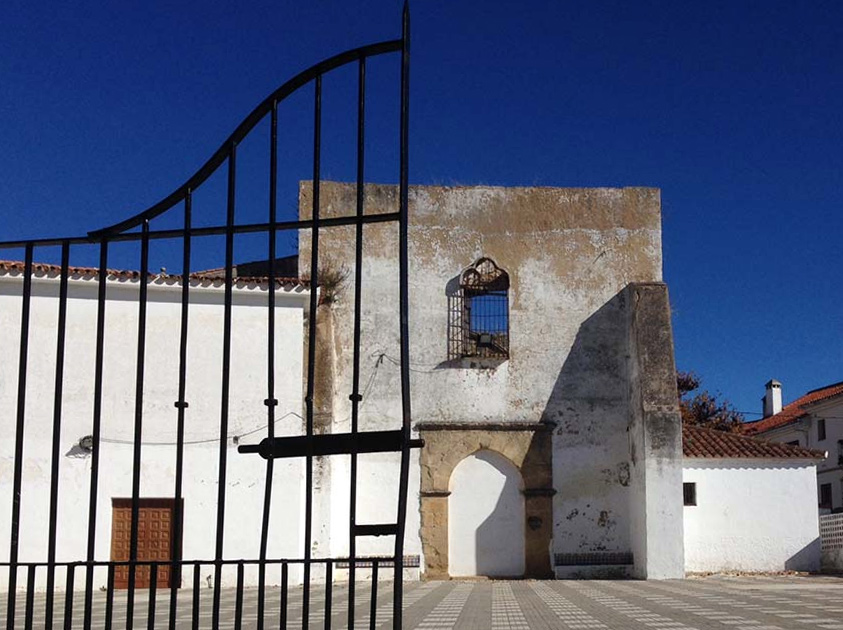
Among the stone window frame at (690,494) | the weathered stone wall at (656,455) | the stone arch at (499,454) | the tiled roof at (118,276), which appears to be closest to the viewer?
the tiled roof at (118,276)

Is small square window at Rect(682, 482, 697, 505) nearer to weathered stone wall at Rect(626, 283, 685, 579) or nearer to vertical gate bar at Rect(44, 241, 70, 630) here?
weathered stone wall at Rect(626, 283, 685, 579)

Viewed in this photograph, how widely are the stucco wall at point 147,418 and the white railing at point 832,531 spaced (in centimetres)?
980

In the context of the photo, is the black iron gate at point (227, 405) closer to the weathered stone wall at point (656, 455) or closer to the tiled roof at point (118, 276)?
the tiled roof at point (118, 276)

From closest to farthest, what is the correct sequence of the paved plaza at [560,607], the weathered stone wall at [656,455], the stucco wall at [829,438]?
the paved plaza at [560,607] < the weathered stone wall at [656,455] < the stucco wall at [829,438]

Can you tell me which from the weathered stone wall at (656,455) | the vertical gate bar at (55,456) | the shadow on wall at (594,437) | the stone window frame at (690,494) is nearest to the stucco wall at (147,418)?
the shadow on wall at (594,437)

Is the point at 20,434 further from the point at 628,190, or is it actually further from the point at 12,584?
the point at 628,190

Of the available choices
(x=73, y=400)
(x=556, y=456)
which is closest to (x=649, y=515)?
(x=556, y=456)

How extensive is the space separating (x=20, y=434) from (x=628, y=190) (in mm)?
16586

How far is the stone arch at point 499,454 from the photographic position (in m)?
18.4

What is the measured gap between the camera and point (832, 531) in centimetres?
2022

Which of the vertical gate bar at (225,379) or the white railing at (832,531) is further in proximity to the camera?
the white railing at (832,531)

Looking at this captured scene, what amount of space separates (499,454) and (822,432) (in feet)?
59.3

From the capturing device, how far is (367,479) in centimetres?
1806

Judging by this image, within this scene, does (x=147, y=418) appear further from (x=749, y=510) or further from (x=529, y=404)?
(x=749, y=510)
